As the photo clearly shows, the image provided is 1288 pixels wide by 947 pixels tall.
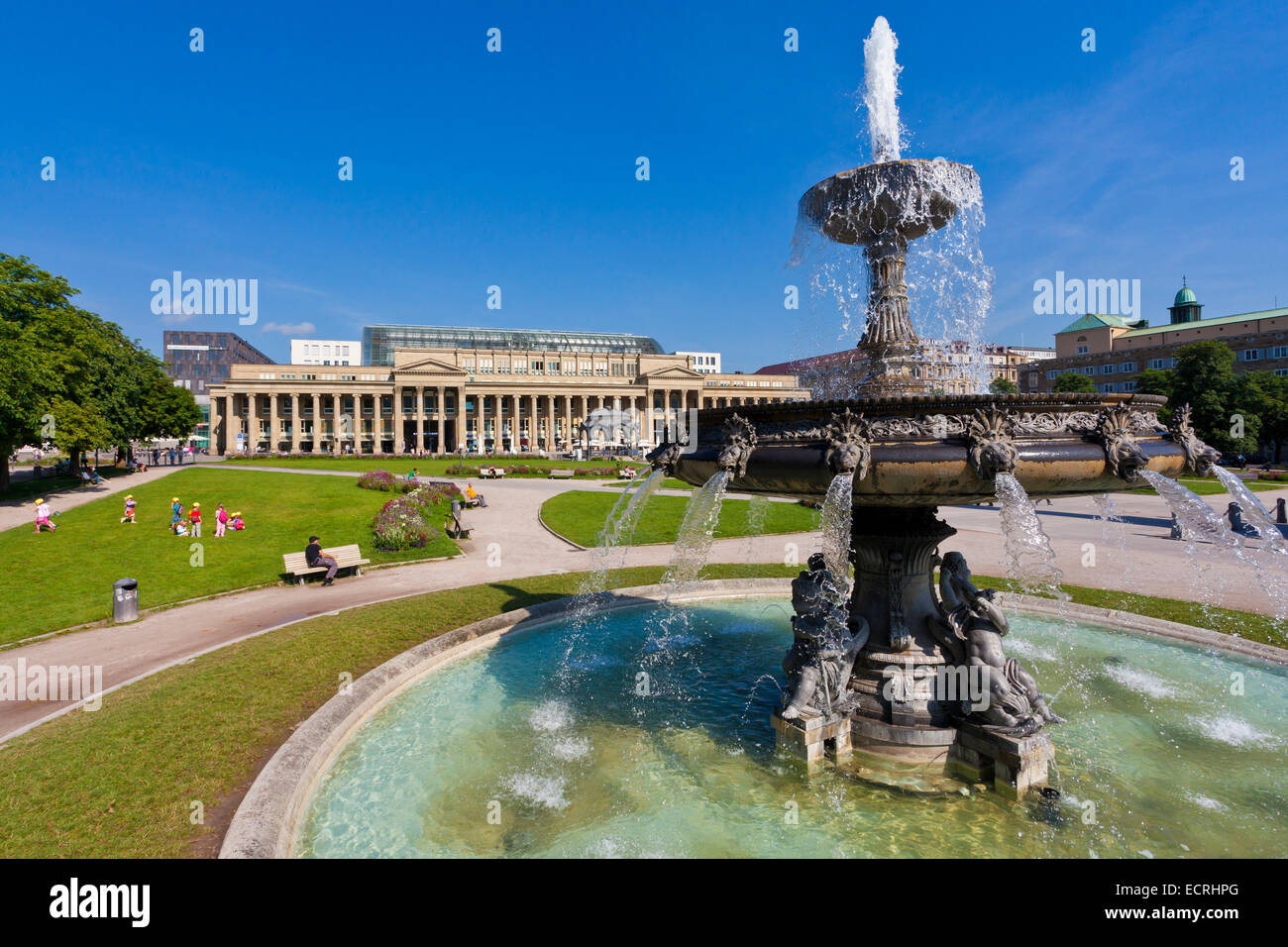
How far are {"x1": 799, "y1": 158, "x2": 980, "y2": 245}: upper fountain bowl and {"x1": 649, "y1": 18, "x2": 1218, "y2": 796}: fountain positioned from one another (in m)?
0.02

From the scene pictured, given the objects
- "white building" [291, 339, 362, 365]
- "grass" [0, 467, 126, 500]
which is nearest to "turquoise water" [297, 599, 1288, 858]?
"grass" [0, 467, 126, 500]

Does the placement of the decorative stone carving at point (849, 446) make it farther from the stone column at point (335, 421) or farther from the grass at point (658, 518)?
the stone column at point (335, 421)

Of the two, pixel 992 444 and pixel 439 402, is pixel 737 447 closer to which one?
pixel 992 444

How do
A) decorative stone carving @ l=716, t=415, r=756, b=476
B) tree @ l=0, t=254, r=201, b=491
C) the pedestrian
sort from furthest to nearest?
tree @ l=0, t=254, r=201, b=491 < the pedestrian < decorative stone carving @ l=716, t=415, r=756, b=476

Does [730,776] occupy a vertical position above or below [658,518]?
below

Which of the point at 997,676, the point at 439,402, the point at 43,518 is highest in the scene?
the point at 439,402

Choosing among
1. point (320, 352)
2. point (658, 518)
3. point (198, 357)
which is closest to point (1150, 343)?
point (658, 518)

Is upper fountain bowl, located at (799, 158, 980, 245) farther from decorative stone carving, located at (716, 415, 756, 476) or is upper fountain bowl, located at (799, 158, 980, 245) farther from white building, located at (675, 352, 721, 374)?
white building, located at (675, 352, 721, 374)

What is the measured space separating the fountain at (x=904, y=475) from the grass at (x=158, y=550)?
14.7 meters

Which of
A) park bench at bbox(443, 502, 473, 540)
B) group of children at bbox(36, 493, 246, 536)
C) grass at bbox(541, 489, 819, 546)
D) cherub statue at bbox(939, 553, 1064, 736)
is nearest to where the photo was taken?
cherub statue at bbox(939, 553, 1064, 736)

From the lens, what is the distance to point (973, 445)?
17.2 feet

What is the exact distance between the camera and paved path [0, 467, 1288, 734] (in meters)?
10.7

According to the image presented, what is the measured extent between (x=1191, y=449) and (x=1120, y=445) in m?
1.19
